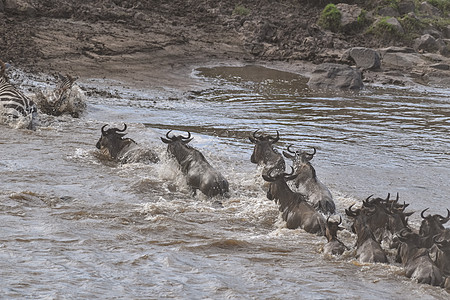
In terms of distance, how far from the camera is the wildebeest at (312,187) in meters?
9.32

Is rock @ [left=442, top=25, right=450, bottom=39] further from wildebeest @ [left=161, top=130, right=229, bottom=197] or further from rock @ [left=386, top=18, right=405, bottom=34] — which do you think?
wildebeest @ [left=161, top=130, right=229, bottom=197]

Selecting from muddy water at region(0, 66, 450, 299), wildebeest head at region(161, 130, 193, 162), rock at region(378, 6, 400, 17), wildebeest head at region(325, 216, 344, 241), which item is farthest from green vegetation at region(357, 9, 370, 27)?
wildebeest head at region(325, 216, 344, 241)

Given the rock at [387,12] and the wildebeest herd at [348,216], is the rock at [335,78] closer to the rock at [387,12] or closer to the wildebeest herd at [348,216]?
the wildebeest herd at [348,216]

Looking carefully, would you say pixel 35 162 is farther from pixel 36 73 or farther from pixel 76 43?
pixel 76 43

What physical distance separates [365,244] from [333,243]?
398 millimetres

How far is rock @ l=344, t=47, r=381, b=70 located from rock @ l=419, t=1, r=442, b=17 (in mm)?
12685

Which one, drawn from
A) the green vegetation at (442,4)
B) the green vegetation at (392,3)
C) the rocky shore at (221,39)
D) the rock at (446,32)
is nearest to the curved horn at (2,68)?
the rocky shore at (221,39)

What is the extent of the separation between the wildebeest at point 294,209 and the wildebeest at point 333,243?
0.53 metres

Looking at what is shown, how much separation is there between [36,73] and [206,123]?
19.1ft

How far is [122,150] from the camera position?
39.5 feet

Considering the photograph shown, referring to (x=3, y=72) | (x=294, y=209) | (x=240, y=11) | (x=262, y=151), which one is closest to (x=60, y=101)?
(x=3, y=72)

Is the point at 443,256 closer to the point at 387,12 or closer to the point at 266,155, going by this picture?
the point at 266,155

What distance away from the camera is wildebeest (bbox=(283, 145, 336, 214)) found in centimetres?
932

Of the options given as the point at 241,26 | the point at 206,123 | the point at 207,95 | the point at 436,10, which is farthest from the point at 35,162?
the point at 436,10
